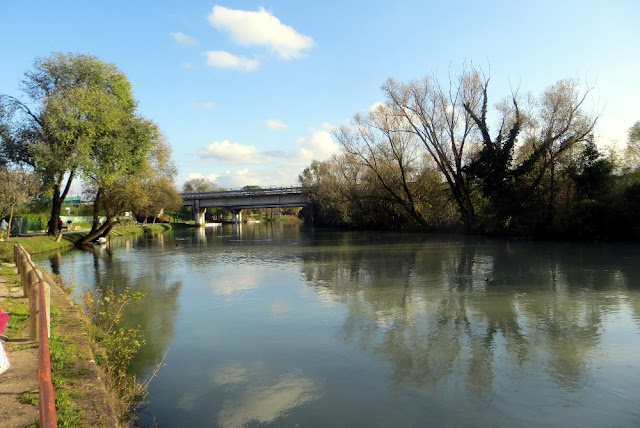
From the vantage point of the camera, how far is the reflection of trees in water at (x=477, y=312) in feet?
24.6

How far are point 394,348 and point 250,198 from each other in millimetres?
74913

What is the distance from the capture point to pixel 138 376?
24.6 ft

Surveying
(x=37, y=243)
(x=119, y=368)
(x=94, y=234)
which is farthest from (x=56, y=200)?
(x=119, y=368)

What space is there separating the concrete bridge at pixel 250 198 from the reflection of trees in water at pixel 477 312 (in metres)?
57.4

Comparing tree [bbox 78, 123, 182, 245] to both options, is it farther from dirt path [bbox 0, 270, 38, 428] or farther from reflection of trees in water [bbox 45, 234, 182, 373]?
dirt path [bbox 0, 270, 38, 428]

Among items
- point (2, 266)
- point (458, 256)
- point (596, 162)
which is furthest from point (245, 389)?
point (596, 162)

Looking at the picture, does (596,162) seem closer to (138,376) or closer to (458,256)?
(458,256)

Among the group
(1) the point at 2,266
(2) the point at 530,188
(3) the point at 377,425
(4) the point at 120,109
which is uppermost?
(4) the point at 120,109

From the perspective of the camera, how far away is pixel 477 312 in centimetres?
1102

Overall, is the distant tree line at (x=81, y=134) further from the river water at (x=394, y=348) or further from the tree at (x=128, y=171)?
the river water at (x=394, y=348)

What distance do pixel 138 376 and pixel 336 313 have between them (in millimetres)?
5251

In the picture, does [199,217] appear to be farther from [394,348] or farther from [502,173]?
[394,348]

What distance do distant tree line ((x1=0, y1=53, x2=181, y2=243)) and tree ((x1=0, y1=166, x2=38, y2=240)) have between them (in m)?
0.40

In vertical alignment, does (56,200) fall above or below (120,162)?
below
